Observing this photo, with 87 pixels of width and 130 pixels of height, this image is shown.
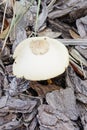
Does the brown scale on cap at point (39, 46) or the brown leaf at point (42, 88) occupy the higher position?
the brown scale on cap at point (39, 46)

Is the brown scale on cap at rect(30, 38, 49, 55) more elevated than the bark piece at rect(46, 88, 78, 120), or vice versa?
the brown scale on cap at rect(30, 38, 49, 55)

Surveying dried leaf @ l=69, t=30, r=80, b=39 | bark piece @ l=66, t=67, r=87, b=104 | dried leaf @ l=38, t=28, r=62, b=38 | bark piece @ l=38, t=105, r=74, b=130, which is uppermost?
dried leaf @ l=38, t=28, r=62, b=38

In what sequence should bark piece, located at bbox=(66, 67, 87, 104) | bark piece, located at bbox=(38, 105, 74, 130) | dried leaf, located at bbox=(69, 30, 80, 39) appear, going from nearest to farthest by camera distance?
bark piece, located at bbox=(38, 105, 74, 130) < bark piece, located at bbox=(66, 67, 87, 104) < dried leaf, located at bbox=(69, 30, 80, 39)

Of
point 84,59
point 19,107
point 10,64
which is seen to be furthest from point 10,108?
point 84,59

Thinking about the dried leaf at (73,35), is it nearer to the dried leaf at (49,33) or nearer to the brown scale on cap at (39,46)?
the dried leaf at (49,33)

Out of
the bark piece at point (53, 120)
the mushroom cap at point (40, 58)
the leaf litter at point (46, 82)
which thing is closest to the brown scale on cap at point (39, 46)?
the mushroom cap at point (40, 58)

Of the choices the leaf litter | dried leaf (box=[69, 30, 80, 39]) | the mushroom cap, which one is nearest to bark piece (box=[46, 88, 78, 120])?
the leaf litter

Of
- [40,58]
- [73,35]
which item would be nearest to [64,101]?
[40,58]

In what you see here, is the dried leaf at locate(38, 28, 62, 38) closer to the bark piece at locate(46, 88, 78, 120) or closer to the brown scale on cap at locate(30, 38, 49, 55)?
the brown scale on cap at locate(30, 38, 49, 55)

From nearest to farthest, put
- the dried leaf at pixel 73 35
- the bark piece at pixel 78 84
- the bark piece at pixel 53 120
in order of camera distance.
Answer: the bark piece at pixel 53 120 → the bark piece at pixel 78 84 → the dried leaf at pixel 73 35
